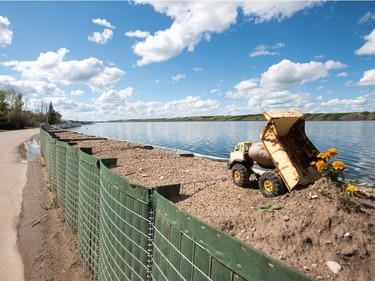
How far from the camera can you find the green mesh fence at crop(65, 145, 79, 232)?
9.28 m

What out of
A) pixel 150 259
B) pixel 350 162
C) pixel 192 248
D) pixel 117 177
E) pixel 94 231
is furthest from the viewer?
pixel 350 162

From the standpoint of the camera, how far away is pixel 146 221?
13.7 ft

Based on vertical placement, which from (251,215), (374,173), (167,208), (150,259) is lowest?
(374,173)

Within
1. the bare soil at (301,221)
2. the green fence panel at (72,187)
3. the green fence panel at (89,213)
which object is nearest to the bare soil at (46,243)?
the green fence panel at (72,187)

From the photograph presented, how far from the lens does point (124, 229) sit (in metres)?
4.83

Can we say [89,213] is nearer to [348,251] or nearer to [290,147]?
[290,147]

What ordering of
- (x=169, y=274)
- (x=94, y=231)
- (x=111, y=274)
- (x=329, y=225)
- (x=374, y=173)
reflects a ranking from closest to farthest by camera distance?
(x=169, y=274) → (x=329, y=225) → (x=111, y=274) → (x=94, y=231) → (x=374, y=173)

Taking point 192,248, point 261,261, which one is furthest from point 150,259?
point 261,261

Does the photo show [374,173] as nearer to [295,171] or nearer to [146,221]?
[295,171]

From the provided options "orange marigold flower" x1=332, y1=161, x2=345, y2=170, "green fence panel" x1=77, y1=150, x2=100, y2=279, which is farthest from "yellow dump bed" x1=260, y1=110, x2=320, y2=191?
"green fence panel" x1=77, y1=150, x2=100, y2=279

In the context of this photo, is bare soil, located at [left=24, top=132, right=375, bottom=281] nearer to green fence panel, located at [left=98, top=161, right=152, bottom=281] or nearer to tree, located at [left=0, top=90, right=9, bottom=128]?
green fence panel, located at [left=98, top=161, right=152, bottom=281]

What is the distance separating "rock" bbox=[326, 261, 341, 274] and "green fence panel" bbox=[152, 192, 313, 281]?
53.1 inches

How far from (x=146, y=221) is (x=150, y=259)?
0.53 m

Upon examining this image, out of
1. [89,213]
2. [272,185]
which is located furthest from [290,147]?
[89,213]
